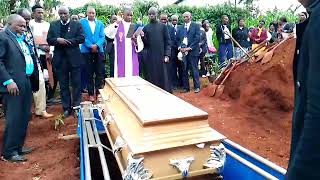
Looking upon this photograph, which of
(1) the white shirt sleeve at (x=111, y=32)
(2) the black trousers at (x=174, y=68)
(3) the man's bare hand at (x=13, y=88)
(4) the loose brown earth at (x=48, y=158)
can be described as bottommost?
→ (4) the loose brown earth at (x=48, y=158)

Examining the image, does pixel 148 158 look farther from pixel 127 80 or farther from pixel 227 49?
pixel 227 49

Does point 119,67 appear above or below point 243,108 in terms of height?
above

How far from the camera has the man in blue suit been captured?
269 inches

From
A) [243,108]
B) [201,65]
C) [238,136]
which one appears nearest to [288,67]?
[243,108]

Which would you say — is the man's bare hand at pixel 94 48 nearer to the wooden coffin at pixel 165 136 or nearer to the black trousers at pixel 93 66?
the black trousers at pixel 93 66

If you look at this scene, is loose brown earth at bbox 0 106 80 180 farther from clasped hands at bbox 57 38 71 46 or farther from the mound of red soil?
the mound of red soil

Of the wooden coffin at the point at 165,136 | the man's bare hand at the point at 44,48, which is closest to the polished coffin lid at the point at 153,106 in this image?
the wooden coffin at the point at 165,136

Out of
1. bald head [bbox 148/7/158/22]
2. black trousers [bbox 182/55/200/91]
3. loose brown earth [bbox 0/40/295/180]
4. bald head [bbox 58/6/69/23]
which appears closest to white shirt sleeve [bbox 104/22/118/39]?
bald head [bbox 148/7/158/22]

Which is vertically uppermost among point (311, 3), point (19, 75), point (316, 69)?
point (311, 3)

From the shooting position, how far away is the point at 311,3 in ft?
4.14

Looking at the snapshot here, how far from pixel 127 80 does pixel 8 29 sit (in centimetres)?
148

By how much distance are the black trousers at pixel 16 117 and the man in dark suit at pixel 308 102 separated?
355 cm

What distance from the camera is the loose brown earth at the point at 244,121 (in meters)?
4.33

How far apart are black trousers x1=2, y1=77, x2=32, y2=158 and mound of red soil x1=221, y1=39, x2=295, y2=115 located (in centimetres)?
338
